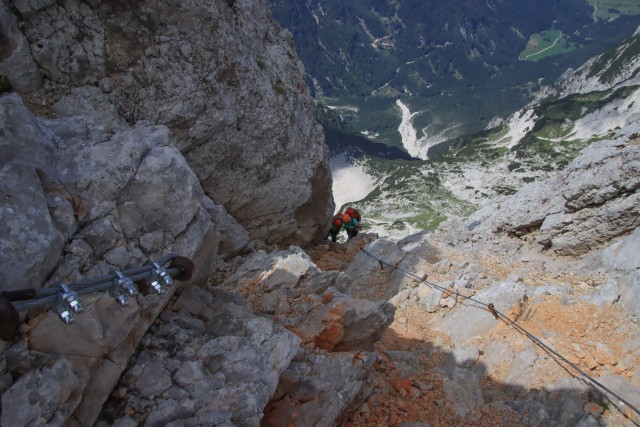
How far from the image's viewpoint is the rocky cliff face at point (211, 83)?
2048 cm

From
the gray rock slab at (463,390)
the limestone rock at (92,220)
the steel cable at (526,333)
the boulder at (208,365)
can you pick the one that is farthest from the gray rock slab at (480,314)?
the limestone rock at (92,220)

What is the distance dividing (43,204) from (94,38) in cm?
1509

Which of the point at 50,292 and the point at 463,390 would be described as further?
the point at 463,390

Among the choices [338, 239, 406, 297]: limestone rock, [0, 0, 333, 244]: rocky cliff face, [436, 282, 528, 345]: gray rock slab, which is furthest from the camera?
[338, 239, 406, 297]: limestone rock

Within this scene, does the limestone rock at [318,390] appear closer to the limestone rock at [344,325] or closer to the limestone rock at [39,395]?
the limestone rock at [344,325]

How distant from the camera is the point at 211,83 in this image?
25.4 m

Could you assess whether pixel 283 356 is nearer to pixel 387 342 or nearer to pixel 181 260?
pixel 181 260

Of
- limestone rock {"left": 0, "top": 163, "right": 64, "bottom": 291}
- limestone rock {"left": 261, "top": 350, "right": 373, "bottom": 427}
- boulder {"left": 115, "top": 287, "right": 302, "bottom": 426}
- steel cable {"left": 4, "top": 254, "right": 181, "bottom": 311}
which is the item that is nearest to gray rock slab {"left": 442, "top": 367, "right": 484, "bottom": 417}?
limestone rock {"left": 261, "top": 350, "right": 373, "bottom": 427}

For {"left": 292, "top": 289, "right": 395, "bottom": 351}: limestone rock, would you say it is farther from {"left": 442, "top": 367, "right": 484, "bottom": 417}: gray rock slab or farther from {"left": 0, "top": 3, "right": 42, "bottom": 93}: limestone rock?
{"left": 0, "top": 3, "right": 42, "bottom": 93}: limestone rock

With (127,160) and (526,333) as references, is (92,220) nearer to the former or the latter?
(127,160)

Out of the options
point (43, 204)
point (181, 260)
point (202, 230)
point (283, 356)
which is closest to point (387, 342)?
point (283, 356)

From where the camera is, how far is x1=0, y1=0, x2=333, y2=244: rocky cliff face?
20484 mm

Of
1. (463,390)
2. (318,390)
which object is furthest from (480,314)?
(318,390)

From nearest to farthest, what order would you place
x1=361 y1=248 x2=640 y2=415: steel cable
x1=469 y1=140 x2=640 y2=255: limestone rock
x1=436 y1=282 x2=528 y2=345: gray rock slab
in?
1. x1=361 y1=248 x2=640 y2=415: steel cable
2. x1=436 y1=282 x2=528 y2=345: gray rock slab
3. x1=469 y1=140 x2=640 y2=255: limestone rock
